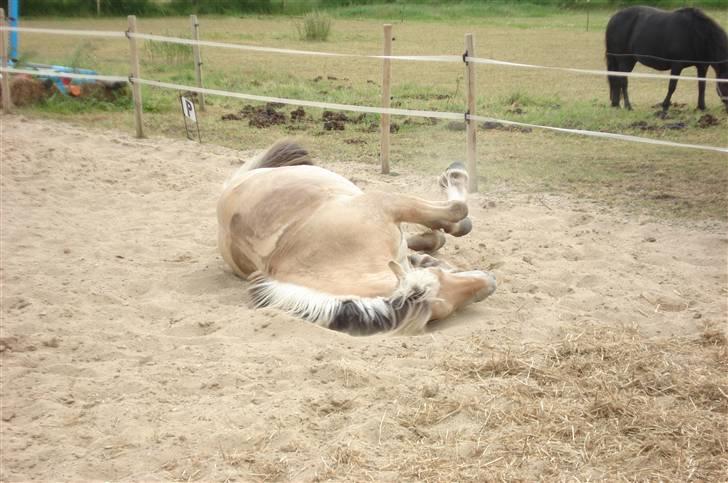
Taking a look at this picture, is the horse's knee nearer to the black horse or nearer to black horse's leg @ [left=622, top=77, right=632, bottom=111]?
the black horse

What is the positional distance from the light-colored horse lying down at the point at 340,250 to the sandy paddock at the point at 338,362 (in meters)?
0.11

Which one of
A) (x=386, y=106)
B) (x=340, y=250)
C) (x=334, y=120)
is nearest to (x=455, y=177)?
(x=340, y=250)

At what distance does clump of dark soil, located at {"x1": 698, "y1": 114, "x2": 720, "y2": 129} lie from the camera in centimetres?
820

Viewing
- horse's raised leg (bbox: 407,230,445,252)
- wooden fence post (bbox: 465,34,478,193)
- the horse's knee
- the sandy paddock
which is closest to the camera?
the sandy paddock

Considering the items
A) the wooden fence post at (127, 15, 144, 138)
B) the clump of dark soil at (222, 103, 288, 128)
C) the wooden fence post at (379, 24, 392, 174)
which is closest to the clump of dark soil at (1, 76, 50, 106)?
the wooden fence post at (127, 15, 144, 138)

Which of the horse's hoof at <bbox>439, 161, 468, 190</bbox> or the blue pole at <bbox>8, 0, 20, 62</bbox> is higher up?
the blue pole at <bbox>8, 0, 20, 62</bbox>

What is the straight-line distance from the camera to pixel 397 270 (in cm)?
345

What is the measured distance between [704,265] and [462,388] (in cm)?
206

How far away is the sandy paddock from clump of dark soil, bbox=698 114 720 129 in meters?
3.50

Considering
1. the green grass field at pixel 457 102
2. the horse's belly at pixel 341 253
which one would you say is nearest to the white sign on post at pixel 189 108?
the green grass field at pixel 457 102

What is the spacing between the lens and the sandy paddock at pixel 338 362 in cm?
248

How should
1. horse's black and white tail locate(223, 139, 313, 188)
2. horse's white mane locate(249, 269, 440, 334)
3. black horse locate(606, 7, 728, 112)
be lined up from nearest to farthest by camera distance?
horse's white mane locate(249, 269, 440, 334) < horse's black and white tail locate(223, 139, 313, 188) < black horse locate(606, 7, 728, 112)

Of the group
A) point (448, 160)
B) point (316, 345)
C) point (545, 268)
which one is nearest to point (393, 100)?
point (448, 160)

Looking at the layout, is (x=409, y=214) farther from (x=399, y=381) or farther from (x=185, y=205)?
(x=185, y=205)
